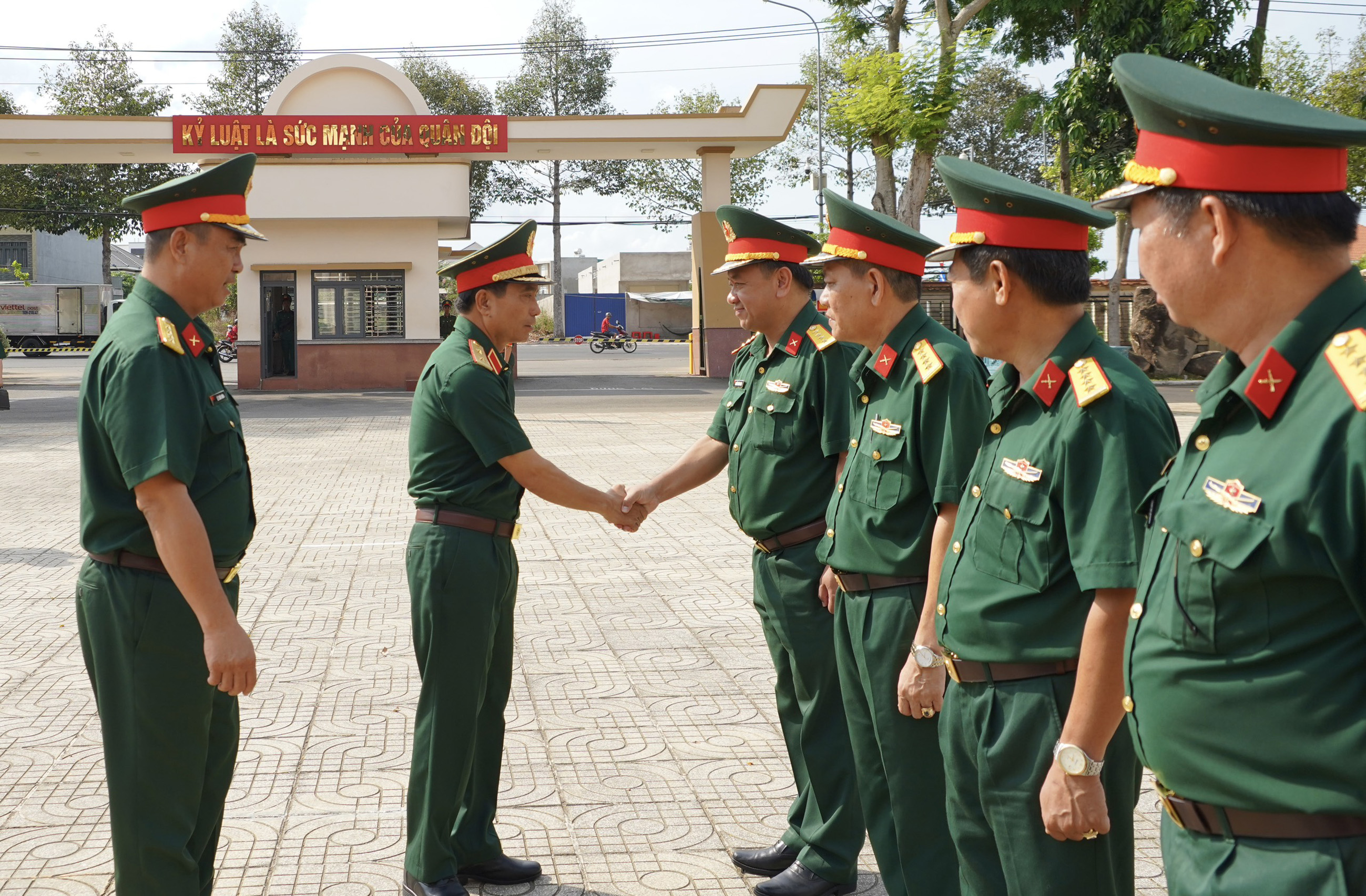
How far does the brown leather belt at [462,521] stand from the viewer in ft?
12.2

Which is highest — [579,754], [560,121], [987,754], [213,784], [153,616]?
[560,121]

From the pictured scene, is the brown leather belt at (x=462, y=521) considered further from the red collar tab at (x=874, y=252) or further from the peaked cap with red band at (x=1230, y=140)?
the peaked cap with red band at (x=1230, y=140)

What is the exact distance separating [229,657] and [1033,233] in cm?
209

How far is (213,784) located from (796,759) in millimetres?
1806

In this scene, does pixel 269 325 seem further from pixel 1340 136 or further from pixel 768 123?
pixel 1340 136

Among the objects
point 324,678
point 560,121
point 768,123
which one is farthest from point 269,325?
point 324,678

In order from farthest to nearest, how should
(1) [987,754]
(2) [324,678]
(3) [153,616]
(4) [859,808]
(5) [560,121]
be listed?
1. (5) [560,121]
2. (2) [324,678]
3. (4) [859,808]
4. (3) [153,616]
5. (1) [987,754]

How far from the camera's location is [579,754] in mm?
4730

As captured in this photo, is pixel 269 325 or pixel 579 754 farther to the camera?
pixel 269 325

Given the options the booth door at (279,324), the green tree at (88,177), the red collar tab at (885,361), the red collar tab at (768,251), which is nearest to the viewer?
the red collar tab at (885,361)

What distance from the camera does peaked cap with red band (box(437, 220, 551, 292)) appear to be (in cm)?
397

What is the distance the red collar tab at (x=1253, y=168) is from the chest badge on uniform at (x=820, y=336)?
6.99 ft

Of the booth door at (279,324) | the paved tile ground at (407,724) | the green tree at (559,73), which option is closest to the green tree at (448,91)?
the green tree at (559,73)

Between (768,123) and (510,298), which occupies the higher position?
(768,123)
